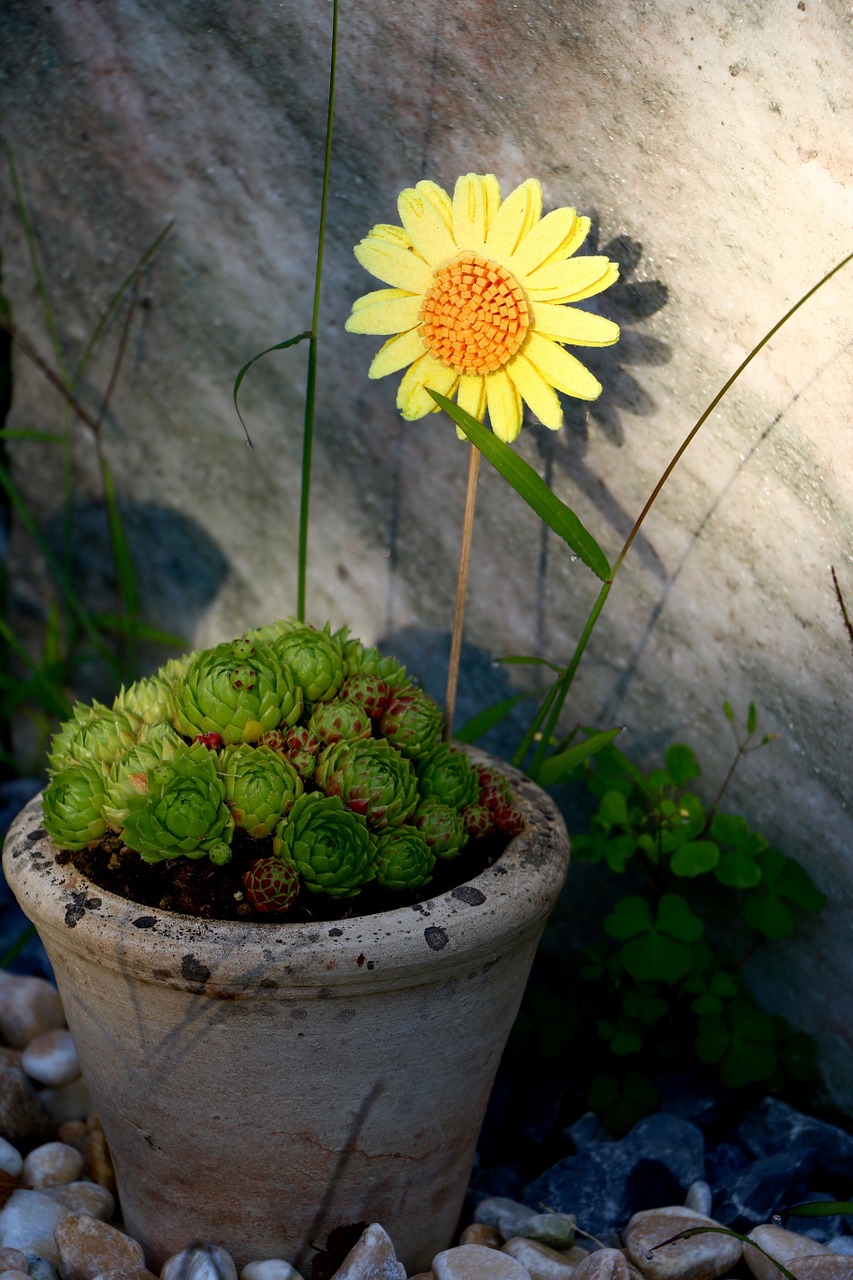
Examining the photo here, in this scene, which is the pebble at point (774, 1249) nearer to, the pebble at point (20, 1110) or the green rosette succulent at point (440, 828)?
the green rosette succulent at point (440, 828)

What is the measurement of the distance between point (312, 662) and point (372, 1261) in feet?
2.20

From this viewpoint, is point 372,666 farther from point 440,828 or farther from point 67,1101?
point 67,1101

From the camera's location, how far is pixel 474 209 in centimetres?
132

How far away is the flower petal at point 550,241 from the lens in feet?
4.25

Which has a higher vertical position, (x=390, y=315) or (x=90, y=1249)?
(x=390, y=315)

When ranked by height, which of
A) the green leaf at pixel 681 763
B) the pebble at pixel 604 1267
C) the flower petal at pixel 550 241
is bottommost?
the pebble at pixel 604 1267

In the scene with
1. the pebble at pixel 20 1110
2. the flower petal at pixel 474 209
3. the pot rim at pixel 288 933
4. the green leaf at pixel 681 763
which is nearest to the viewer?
the pot rim at pixel 288 933

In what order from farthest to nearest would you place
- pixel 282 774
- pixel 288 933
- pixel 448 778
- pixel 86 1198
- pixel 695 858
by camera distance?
pixel 695 858 → pixel 86 1198 → pixel 448 778 → pixel 282 774 → pixel 288 933

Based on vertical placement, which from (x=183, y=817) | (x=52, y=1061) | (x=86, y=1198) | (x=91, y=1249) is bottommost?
(x=52, y=1061)

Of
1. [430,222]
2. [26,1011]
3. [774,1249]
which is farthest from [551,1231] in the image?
[430,222]

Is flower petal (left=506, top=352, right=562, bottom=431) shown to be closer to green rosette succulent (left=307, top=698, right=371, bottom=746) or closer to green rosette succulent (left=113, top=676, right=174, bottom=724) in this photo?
green rosette succulent (left=307, top=698, right=371, bottom=746)

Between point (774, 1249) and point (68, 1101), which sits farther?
point (68, 1101)

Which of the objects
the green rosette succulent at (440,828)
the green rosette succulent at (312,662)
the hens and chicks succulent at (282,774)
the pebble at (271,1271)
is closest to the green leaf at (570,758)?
the hens and chicks succulent at (282,774)

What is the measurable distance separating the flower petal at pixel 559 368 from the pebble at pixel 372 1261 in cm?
98
